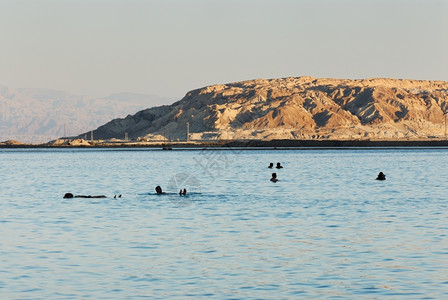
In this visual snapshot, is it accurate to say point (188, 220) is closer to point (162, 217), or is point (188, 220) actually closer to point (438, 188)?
point (162, 217)

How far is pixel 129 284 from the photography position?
22.2 m

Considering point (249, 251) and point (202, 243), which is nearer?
point (249, 251)

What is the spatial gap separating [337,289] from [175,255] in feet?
24.5

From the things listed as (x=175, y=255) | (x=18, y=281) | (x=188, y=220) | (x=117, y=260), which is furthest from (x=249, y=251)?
(x=188, y=220)

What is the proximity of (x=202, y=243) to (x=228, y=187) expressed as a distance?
117 feet

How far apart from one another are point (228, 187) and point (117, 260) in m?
39.8

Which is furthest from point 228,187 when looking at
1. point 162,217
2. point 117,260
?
point 117,260

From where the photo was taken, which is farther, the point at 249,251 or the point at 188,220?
the point at 188,220

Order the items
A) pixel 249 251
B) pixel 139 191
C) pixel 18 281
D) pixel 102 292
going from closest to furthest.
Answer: pixel 102 292 < pixel 18 281 < pixel 249 251 < pixel 139 191

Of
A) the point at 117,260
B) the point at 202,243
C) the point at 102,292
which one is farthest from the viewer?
the point at 202,243

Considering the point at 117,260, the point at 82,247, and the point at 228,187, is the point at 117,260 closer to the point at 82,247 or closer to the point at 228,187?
the point at 82,247

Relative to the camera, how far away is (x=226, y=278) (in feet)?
75.3

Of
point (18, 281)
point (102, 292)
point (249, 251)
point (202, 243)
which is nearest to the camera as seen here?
point (102, 292)

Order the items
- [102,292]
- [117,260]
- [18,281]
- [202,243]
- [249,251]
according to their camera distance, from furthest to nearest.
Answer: [202,243]
[249,251]
[117,260]
[18,281]
[102,292]
